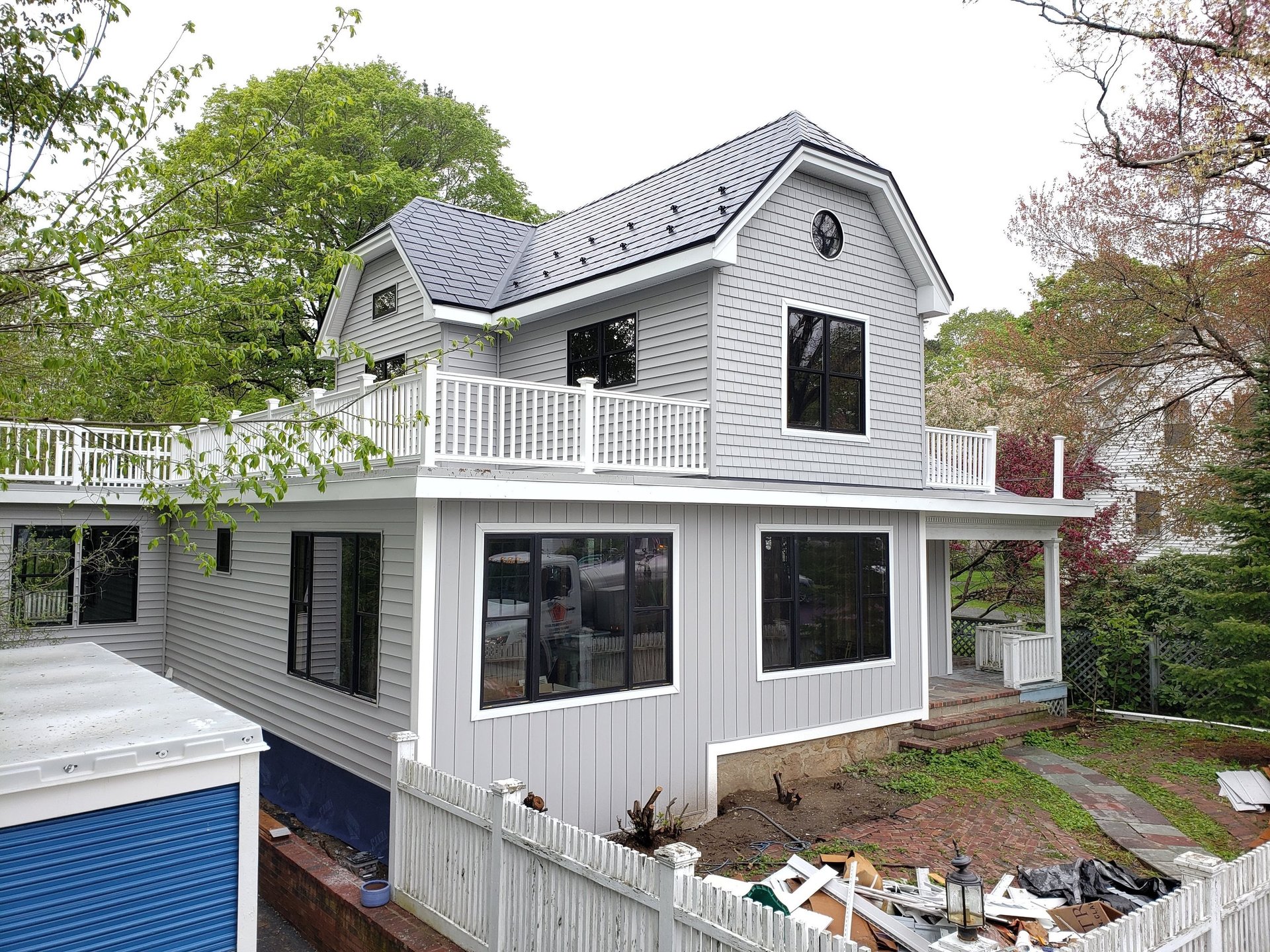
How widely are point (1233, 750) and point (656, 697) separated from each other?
9.12m

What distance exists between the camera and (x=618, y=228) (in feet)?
41.3

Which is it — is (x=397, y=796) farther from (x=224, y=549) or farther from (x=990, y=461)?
Answer: (x=990, y=461)

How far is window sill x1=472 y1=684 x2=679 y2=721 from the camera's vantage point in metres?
8.04

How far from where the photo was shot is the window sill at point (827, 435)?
10.9m

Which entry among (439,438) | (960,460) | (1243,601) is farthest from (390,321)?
(1243,601)

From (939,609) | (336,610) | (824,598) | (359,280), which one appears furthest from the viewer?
(939,609)

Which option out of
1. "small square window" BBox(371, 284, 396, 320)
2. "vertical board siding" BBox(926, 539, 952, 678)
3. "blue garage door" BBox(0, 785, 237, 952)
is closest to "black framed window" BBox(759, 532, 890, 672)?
"vertical board siding" BBox(926, 539, 952, 678)

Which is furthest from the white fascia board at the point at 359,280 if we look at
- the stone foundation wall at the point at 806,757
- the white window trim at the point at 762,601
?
the stone foundation wall at the point at 806,757

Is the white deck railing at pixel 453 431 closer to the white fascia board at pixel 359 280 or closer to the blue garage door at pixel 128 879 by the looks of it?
the white fascia board at pixel 359 280

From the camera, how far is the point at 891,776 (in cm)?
1079

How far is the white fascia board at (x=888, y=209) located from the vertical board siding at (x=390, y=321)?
546cm

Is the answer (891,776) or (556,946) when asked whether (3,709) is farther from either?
(891,776)

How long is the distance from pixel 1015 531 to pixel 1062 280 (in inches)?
371

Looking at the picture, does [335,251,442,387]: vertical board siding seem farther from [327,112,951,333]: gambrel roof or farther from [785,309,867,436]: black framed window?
[785,309,867,436]: black framed window
